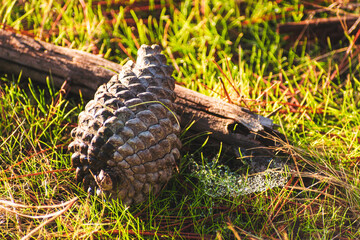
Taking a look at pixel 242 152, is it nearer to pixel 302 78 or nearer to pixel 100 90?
pixel 100 90

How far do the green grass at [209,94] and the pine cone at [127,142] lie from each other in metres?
0.10

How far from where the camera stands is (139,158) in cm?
136

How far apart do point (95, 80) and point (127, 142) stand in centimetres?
60

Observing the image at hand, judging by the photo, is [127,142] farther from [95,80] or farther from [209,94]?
[209,94]

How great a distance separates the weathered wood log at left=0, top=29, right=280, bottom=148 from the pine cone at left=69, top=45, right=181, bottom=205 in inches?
8.8

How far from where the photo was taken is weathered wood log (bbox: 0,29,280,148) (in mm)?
1624

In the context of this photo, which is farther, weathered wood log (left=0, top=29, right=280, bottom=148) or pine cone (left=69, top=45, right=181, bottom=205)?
weathered wood log (left=0, top=29, right=280, bottom=148)

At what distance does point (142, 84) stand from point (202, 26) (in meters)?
1.08

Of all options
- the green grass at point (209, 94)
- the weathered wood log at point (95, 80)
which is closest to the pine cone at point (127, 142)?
the green grass at point (209, 94)

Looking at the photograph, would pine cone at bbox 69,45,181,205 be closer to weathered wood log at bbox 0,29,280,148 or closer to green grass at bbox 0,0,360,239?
green grass at bbox 0,0,360,239

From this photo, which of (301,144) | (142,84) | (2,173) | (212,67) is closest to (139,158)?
(142,84)

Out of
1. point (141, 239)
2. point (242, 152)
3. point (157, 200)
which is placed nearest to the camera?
point (141, 239)

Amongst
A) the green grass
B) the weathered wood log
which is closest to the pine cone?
the green grass

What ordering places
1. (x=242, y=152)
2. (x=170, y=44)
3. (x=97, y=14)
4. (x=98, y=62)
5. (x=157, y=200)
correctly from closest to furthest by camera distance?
1. (x=157, y=200)
2. (x=242, y=152)
3. (x=98, y=62)
4. (x=170, y=44)
5. (x=97, y=14)
